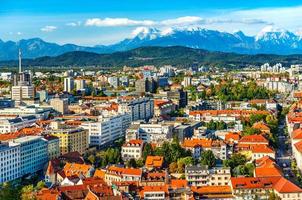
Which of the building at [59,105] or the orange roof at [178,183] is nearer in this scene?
the orange roof at [178,183]

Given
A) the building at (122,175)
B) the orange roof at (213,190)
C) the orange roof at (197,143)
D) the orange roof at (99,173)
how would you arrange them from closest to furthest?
the orange roof at (213,190) < the building at (122,175) < the orange roof at (99,173) < the orange roof at (197,143)

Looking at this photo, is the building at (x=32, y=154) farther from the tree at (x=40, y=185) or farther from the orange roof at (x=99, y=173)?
the orange roof at (x=99, y=173)

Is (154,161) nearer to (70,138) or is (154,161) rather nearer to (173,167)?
(173,167)

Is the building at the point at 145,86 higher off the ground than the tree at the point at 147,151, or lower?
higher

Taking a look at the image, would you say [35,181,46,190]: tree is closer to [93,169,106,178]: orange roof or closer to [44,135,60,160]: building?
[93,169,106,178]: orange roof

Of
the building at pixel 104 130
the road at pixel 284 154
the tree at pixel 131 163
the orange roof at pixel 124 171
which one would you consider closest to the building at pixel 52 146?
the building at pixel 104 130

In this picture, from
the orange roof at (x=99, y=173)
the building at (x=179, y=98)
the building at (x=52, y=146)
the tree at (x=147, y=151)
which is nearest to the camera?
the orange roof at (x=99, y=173)
